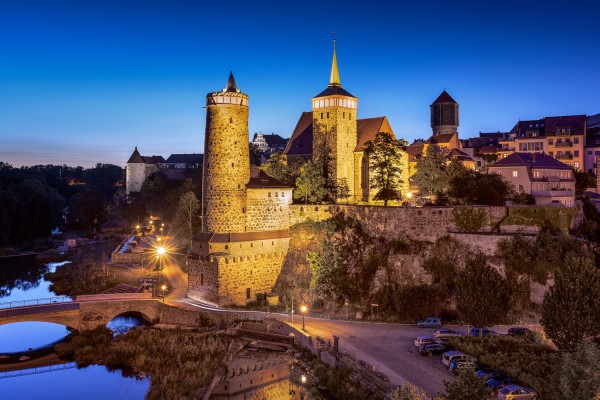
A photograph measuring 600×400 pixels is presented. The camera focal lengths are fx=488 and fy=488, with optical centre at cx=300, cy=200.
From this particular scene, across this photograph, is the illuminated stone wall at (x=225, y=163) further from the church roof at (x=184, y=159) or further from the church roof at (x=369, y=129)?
the church roof at (x=184, y=159)

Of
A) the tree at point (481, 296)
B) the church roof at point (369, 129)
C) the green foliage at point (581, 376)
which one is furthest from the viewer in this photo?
the church roof at point (369, 129)

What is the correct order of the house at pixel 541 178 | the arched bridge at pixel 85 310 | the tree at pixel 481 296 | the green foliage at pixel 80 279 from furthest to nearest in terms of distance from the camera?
1. the green foliage at pixel 80 279
2. the house at pixel 541 178
3. the arched bridge at pixel 85 310
4. the tree at pixel 481 296

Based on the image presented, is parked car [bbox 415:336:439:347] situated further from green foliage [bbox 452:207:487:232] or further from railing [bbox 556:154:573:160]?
railing [bbox 556:154:573:160]

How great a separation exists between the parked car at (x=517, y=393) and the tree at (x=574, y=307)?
3.98m

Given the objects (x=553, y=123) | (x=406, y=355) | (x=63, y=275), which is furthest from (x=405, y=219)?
(x=63, y=275)

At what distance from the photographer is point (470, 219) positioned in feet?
106

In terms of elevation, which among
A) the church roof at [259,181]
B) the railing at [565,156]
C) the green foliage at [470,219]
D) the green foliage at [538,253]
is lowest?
the green foliage at [538,253]

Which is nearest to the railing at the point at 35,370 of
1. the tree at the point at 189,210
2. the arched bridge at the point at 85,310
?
the arched bridge at the point at 85,310

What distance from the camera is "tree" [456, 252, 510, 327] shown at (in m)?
25.3

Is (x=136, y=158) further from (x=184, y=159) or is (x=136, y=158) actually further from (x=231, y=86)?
(x=231, y=86)

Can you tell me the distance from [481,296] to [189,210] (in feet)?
140

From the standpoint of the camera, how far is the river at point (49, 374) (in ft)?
82.6

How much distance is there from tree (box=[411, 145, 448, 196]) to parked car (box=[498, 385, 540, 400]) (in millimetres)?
22599

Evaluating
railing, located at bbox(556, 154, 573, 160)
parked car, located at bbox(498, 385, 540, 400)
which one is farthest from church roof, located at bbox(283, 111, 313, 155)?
parked car, located at bbox(498, 385, 540, 400)
